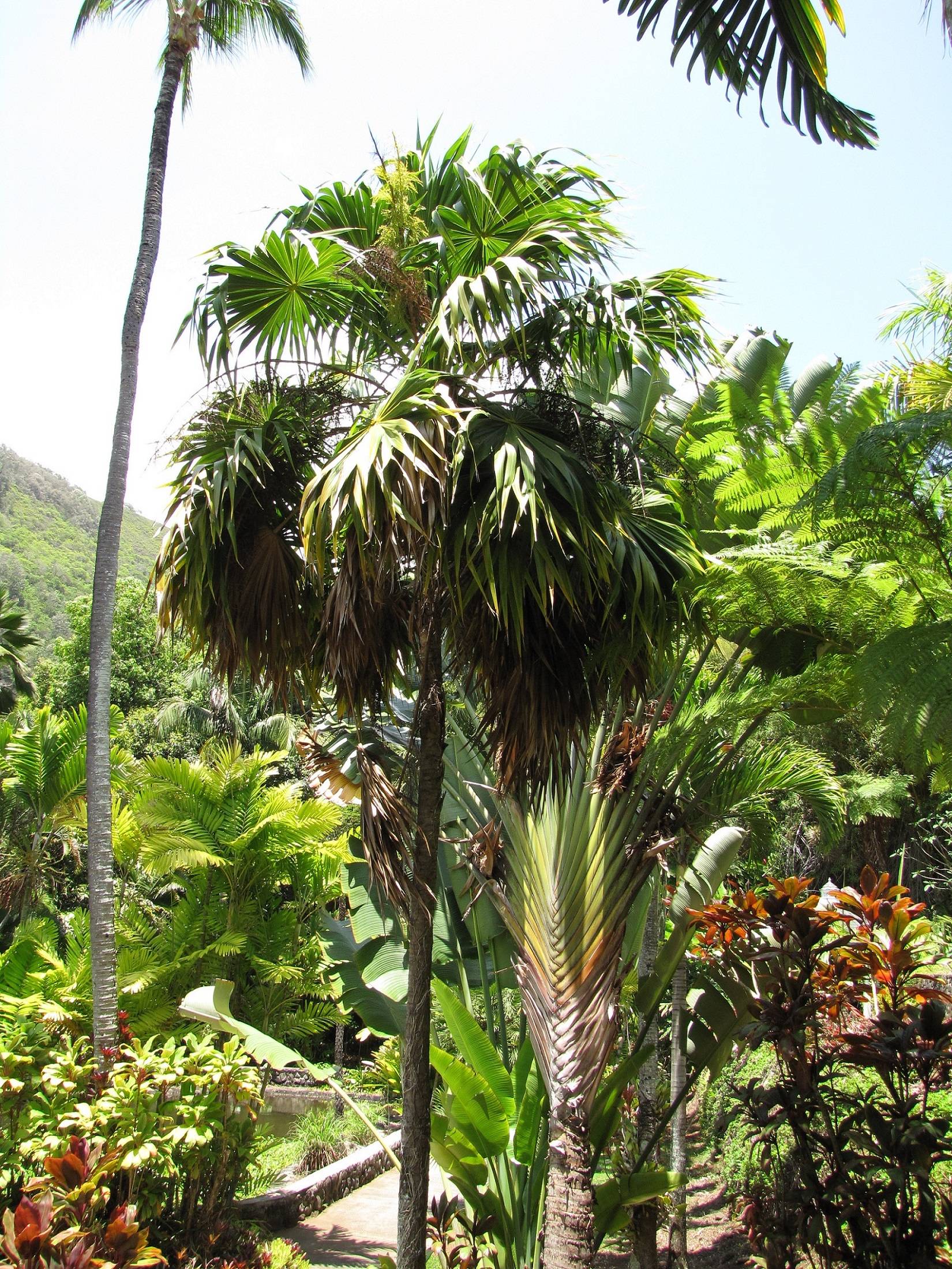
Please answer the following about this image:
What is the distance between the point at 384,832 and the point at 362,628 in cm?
111

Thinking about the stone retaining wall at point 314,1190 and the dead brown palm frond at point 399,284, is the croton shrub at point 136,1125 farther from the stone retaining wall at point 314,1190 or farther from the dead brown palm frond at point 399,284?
the dead brown palm frond at point 399,284

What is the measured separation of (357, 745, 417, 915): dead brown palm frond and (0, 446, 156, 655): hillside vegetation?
40.7 m

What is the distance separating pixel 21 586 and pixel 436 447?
195ft

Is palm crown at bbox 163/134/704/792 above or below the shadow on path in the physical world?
above

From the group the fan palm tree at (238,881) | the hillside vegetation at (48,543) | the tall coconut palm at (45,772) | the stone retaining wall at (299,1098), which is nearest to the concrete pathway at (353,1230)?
the fan palm tree at (238,881)

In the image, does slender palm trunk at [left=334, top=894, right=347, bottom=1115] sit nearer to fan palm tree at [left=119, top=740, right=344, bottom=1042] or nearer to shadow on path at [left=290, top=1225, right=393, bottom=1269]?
fan palm tree at [left=119, top=740, right=344, bottom=1042]

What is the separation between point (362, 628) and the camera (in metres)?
5.05

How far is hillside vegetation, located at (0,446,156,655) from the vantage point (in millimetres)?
55094

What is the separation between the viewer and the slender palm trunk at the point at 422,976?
15.4 ft

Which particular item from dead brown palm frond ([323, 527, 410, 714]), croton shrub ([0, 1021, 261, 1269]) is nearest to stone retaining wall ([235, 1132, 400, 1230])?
croton shrub ([0, 1021, 261, 1269])

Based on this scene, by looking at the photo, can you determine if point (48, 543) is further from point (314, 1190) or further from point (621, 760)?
point (621, 760)

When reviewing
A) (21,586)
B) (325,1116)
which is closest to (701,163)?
(325,1116)

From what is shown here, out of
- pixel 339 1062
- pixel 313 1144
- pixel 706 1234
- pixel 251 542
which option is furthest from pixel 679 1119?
pixel 339 1062

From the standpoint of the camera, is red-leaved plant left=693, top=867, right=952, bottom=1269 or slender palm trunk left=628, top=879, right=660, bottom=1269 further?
slender palm trunk left=628, top=879, right=660, bottom=1269
